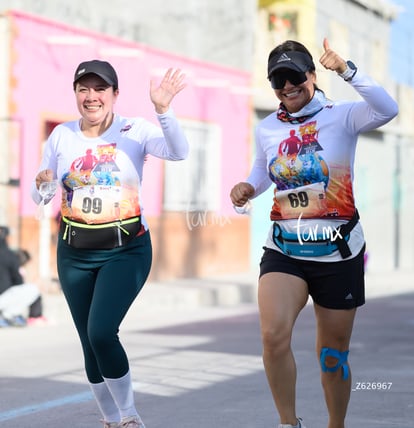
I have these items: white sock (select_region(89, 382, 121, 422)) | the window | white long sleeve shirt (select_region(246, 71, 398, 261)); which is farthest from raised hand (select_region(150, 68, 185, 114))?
the window

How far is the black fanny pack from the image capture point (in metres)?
5.59

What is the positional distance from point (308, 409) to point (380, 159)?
84.9 ft

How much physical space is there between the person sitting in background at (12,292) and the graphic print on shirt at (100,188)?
26.0 feet

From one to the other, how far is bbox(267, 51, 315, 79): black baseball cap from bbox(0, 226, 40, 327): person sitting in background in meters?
8.55

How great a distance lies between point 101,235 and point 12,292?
8.15 meters

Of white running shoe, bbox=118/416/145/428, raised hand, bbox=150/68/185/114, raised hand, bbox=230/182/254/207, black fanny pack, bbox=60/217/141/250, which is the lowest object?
white running shoe, bbox=118/416/145/428

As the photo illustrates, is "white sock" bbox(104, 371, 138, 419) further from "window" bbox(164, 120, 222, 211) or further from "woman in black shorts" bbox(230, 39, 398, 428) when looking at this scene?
"window" bbox(164, 120, 222, 211)

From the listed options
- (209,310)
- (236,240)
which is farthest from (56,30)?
(236,240)

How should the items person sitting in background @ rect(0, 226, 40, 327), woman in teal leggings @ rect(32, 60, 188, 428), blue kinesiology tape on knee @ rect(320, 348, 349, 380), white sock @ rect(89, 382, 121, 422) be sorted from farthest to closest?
person sitting in background @ rect(0, 226, 40, 327)
white sock @ rect(89, 382, 121, 422)
woman in teal leggings @ rect(32, 60, 188, 428)
blue kinesiology tape on knee @ rect(320, 348, 349, 380)

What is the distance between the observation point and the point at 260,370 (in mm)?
8992

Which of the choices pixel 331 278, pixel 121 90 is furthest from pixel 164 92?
Answer: pixel 121 90

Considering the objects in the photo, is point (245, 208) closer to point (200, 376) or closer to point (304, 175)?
point (304, 175)

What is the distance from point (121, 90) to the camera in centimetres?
1977

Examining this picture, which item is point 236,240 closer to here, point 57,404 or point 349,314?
point 57,404
